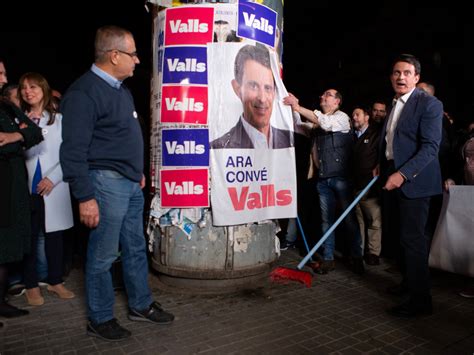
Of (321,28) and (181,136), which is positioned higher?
(321,28)

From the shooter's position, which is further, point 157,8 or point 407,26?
point 407,26

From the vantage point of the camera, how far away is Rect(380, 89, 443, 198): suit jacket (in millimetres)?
3369

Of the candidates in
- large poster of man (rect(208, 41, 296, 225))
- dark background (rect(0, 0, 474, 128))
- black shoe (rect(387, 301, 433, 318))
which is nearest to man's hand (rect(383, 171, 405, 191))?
black shoe (rect(387, 301, 433, 318))

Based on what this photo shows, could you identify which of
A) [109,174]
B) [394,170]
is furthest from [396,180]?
[109,174]

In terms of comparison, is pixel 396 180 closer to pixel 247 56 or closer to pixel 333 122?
pixel 333 122

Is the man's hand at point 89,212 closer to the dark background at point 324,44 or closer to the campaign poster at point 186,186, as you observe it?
the campaign poster at point 186,186

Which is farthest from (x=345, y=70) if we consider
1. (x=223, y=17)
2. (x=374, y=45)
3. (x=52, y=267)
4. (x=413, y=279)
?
(x=52, y=267)

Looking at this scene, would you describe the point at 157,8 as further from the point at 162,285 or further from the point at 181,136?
the point at 162,285

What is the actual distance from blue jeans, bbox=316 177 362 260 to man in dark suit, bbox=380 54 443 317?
137cm

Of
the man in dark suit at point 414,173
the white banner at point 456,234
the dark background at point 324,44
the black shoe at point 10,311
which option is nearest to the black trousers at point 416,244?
the man in dark suit at point 414,173

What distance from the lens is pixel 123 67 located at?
2984 mm

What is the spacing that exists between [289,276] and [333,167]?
1.45 meters

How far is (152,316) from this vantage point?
3.31 m

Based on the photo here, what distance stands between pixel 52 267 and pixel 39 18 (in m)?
7.46
